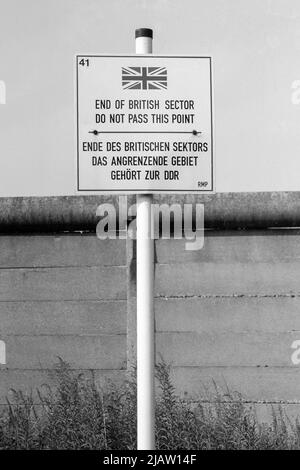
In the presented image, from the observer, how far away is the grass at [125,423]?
Result: 4.87 meters

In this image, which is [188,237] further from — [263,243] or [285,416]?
[285,416]

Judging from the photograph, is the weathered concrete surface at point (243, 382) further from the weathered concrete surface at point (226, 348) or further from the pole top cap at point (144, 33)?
the pole top cap at point (144, 33)

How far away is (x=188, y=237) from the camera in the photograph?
5656 millimetres

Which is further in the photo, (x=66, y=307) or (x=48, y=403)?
(x=66, y=307)

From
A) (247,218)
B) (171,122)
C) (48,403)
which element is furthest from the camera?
(247,218)

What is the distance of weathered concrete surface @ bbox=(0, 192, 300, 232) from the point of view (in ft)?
18.5

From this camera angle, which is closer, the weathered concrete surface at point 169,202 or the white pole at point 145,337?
the white pole at point 145,337

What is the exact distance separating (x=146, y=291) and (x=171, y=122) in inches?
31.6

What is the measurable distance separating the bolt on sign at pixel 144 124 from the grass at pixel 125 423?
1615mm

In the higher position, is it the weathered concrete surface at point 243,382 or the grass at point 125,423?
the weathered concrete surface at point 243,382

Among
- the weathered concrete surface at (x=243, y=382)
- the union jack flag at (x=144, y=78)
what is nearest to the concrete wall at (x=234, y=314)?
the weathered concrete surface at (x=243, y=382)

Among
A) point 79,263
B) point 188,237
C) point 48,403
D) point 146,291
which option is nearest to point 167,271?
point 188,237

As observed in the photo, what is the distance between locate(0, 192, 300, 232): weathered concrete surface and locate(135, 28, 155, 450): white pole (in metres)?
1.92

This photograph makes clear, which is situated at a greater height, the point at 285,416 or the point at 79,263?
the point at 79,263
